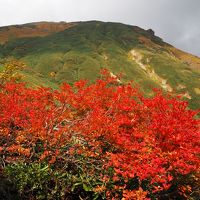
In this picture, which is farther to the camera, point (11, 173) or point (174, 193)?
point (174, 193)

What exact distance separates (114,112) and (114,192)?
453 inches

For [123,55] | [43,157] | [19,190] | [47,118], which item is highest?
[123,55]

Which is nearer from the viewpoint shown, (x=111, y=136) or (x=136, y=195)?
(x=136, y=195)

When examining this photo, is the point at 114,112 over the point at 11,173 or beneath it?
over

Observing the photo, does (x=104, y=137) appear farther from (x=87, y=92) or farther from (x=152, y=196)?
(x=87, y=92)

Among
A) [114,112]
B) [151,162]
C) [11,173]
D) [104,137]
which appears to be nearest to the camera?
[11,173]

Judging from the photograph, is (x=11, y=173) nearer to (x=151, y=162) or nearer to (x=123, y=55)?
(x=151, y=162)

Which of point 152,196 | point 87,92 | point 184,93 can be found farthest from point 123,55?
point 152,196

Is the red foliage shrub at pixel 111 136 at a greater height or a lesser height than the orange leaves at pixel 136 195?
greater

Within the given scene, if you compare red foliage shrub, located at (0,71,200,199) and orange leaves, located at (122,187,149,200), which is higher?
red foliage shrub, located at (0,71,200,199)

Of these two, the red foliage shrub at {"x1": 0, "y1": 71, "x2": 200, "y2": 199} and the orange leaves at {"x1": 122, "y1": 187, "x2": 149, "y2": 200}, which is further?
the red foliage shrub at {"x1": 0, "y1": 71, "x2": 200, "y2": 199}

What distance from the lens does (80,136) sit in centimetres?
2981

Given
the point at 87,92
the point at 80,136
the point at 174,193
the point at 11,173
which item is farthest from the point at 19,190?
the point at 87,92

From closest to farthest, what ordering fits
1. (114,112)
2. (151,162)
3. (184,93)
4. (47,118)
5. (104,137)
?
(151,162), (47,118), (104,137), (114,112), (184,93)
